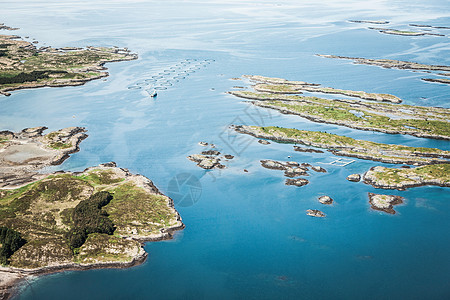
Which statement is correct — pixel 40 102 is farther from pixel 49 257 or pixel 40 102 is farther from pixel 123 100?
pixel 49 257

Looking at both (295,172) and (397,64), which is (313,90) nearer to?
(397,64)

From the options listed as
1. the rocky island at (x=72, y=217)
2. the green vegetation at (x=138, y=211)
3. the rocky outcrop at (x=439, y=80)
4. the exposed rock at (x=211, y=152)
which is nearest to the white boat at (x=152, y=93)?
the exposed rock at (x=211, y=152)

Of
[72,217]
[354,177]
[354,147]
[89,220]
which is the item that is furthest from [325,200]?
[72,217]

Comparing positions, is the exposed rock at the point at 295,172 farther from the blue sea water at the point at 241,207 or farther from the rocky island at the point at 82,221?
the rocky island at the point at 82,221

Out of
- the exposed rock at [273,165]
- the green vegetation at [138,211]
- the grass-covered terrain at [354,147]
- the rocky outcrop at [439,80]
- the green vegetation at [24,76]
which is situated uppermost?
the rocky outcrop at [439,80]

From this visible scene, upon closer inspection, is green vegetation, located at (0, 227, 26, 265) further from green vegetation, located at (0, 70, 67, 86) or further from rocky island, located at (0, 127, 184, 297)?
green vegetation, located at (0, 70, 67, 86)

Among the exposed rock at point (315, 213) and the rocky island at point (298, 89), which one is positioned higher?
the rocky island at point (298, 89)
